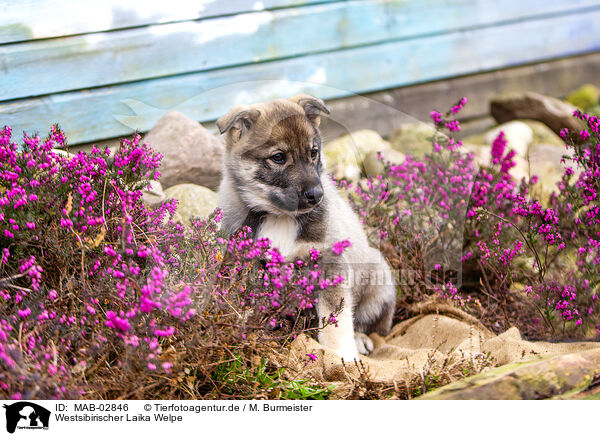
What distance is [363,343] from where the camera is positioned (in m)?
4.09

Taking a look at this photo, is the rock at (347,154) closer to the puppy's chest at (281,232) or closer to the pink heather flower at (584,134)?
the puppy's chest at (281,232)

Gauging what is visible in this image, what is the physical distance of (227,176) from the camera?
3572mm

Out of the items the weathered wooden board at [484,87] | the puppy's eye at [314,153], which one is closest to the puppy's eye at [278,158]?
the puppy's eye at [314,153]

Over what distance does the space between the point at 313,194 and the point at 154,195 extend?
1.02m

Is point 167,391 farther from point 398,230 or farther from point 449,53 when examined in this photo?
point 449,53

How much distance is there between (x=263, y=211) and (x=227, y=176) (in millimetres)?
332

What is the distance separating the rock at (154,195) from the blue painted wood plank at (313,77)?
14.8 inches

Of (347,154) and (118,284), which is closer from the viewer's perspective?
(118,284)

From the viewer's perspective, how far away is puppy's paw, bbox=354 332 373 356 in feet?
13.1

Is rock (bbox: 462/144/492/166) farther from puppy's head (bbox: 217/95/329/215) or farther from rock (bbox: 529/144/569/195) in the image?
puppy's head (bbox: 217/95/329/215)

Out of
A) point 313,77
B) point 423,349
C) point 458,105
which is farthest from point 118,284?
point 313,77

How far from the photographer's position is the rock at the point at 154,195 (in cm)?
351

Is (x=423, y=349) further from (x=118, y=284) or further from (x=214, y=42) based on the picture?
(x=214, y=42)
